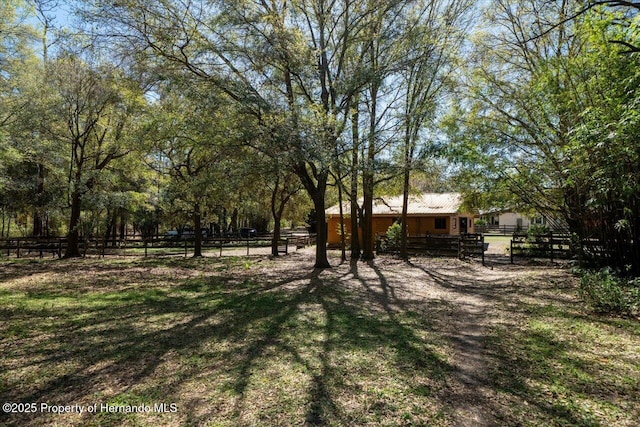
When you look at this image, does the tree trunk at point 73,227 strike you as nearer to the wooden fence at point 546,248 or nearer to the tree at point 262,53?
the tree at point 262,53

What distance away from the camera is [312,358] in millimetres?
4656

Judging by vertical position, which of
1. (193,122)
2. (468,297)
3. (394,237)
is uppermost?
(193,122)

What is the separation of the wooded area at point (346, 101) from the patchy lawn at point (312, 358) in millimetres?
3466

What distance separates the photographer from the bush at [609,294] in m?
6.71

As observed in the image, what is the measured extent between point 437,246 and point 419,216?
425 cm

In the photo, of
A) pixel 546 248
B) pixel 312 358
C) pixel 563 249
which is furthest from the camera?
pixel 546 248

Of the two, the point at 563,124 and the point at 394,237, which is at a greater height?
the point at 563,124

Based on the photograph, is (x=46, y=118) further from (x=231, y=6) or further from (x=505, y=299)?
(x=505, y=299)

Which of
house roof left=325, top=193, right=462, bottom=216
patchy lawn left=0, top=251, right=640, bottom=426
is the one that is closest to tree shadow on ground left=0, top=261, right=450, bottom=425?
patchy lawn left=0, top=251, right=640, bottom=426

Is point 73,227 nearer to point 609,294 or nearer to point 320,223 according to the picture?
point 320,223

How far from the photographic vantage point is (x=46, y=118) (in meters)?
15.3

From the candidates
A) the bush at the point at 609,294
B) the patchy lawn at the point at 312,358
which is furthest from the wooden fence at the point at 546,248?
the bush at the point at 609,294

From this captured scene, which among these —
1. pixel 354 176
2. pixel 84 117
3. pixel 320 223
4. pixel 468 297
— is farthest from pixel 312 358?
pixel 84 117

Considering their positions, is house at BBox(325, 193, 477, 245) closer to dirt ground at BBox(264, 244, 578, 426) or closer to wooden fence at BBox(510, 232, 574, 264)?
wooden fence at BBox(510, 232, 574, 264)
